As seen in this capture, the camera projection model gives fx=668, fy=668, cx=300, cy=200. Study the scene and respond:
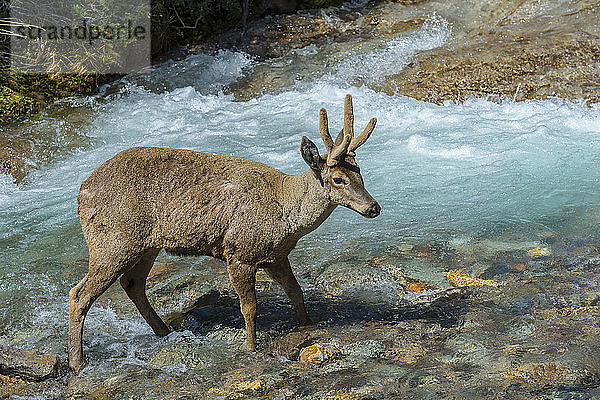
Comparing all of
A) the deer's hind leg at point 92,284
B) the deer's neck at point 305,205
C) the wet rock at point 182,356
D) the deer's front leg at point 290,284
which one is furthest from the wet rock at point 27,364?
the deer's neck at point 305,205

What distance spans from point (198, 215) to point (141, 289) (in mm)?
988

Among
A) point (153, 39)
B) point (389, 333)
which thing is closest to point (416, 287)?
point (389, 333)

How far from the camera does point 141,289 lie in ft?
18.0

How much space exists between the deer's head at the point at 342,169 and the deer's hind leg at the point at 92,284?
1537 mm

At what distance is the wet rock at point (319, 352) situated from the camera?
4.94m

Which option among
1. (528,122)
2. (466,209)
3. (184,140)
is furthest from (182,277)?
(528,122)

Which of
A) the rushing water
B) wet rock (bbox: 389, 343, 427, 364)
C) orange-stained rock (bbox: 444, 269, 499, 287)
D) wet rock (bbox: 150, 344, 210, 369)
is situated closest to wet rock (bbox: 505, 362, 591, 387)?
wet rock (bbox: 389, 343, 427, 364)

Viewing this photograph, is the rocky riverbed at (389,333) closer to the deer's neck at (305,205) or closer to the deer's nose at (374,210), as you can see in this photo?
the deer's neck at (305,205)

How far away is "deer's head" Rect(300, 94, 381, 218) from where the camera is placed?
472 centimetres

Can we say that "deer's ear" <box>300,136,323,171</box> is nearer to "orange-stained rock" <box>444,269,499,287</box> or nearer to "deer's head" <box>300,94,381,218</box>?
"deer's head" <box>300,94,381,218</box>

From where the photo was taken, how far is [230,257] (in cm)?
500

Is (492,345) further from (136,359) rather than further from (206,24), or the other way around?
(206,24)

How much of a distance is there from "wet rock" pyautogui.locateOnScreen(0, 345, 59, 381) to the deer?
0.22 m

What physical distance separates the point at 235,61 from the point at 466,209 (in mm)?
7198
